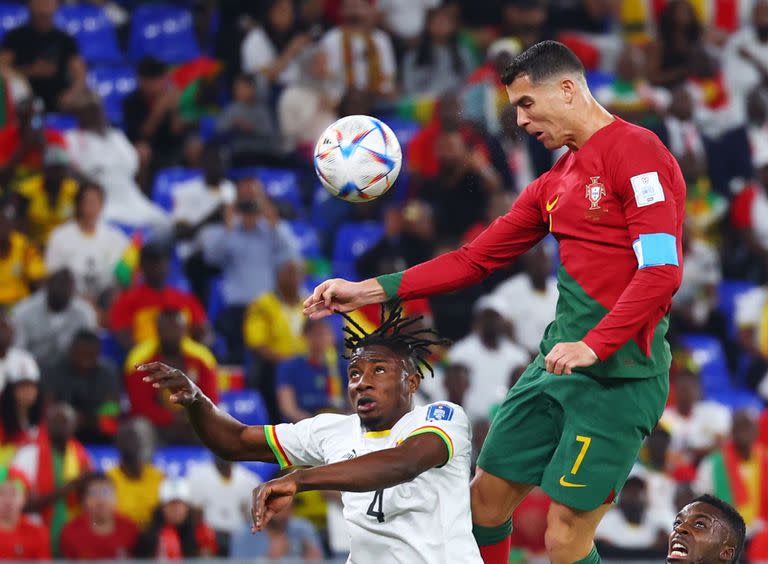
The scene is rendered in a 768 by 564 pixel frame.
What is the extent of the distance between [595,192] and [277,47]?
28.2 ft

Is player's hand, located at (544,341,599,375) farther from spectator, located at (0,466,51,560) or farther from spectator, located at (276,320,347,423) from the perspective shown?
spectator, located at (276,320,347,423)

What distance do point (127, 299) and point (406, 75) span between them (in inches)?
164

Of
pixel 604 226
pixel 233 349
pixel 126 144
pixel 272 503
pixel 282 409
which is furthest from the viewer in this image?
pixel 126 144

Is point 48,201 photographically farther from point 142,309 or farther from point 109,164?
point 142,309

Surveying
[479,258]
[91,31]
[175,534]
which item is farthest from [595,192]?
[91,31]

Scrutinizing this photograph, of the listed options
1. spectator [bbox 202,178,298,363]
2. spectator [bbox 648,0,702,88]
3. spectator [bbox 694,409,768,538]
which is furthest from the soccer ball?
spectator [bbox 648,0,702,88]

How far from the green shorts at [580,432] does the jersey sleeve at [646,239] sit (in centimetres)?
28

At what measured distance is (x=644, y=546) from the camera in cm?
972

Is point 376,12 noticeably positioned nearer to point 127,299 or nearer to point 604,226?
point 127,299

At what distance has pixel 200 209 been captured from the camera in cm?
1176

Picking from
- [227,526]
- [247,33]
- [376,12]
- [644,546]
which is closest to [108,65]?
[247,33]

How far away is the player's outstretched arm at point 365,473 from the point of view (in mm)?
4379

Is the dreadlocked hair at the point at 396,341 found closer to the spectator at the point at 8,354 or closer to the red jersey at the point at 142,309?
the spectator at the point at 8,354

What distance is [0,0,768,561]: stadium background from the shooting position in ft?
32.1
